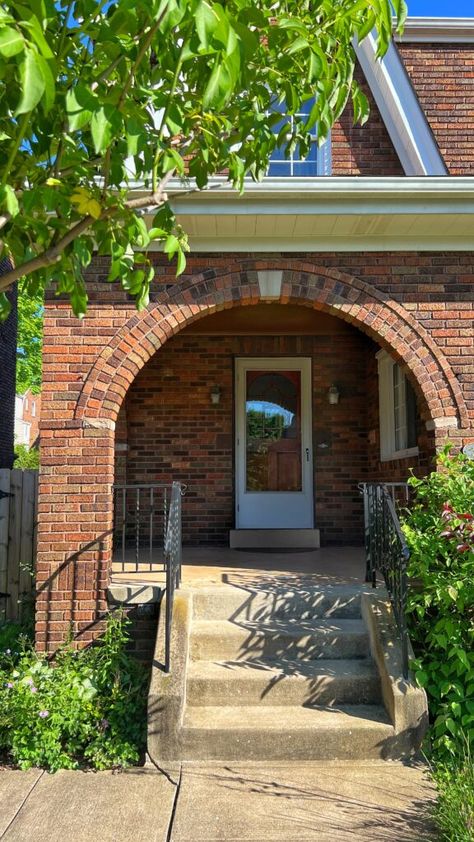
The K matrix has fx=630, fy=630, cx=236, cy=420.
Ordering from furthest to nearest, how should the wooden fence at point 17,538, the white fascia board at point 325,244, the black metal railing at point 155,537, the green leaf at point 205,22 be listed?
the wooden fence at point 17,538, the white fascia board at point 325,244, the black metal railing at point 155,537, the green leaf at point 205,22

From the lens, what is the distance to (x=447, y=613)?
3.98m

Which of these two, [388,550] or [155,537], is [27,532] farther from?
[388,550]

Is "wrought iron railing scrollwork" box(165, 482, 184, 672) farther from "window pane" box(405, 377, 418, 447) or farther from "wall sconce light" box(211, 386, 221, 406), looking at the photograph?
"wall sconce light" box(211, 386, 221, 406)

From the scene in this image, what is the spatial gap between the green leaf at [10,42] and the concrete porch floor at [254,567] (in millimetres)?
3970

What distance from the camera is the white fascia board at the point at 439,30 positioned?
6172mm

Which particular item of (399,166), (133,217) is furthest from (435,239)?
(133,217)

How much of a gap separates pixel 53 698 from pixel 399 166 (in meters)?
5.26

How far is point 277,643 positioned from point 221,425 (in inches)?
155

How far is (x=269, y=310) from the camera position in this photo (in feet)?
22.8

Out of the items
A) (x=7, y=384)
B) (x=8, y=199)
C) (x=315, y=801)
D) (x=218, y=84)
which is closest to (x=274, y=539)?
(x=315, y=801)

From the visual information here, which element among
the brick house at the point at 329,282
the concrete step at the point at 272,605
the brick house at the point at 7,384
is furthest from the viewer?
the brick house at the point at 7,384

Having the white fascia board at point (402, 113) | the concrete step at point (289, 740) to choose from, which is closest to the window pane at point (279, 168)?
the white fascia board at point (402, 113)

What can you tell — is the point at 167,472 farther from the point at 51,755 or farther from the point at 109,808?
the point at 109,808

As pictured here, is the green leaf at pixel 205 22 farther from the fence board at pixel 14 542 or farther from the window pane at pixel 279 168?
the fence board at pixel 14 542
